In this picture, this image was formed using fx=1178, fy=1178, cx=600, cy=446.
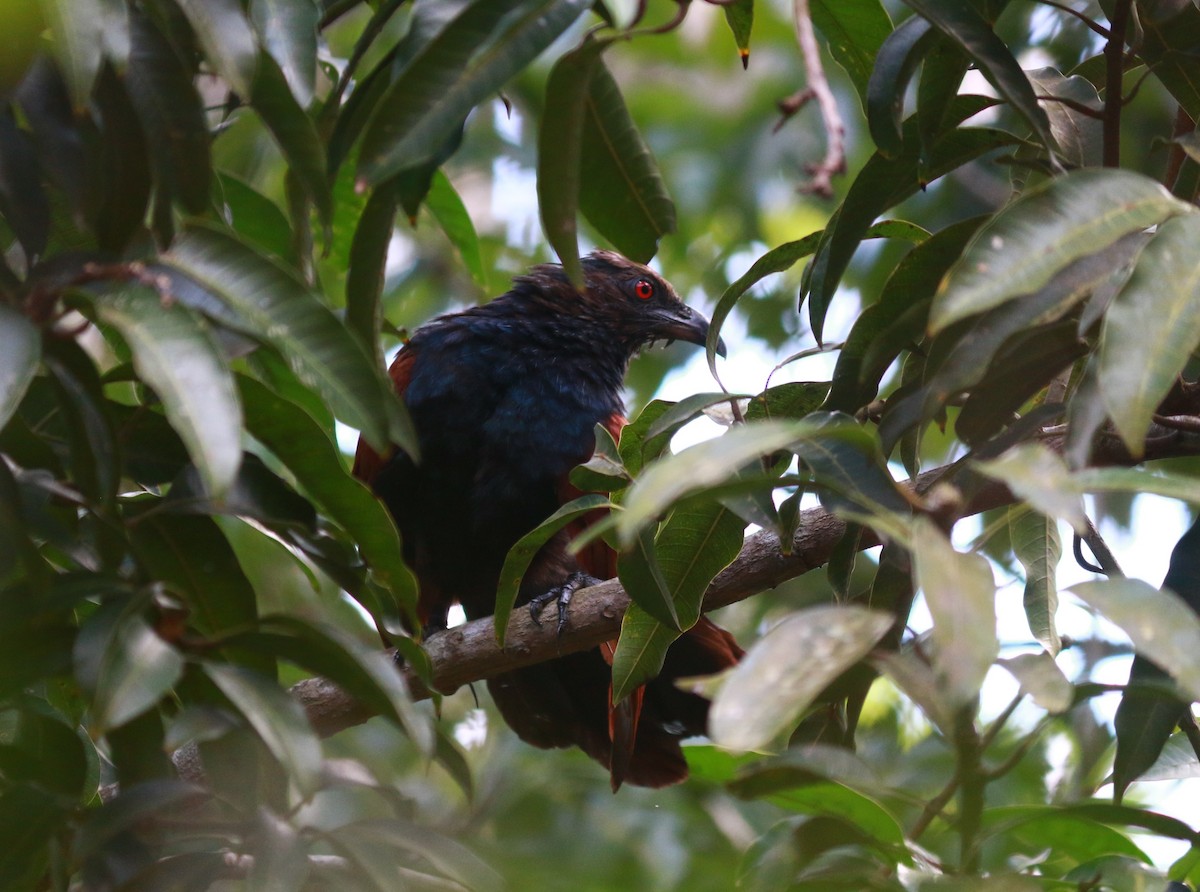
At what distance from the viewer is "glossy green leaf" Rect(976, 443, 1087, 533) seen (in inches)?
44.4

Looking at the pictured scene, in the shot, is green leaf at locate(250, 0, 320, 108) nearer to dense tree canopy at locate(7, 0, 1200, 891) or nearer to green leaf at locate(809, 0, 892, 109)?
dense tree canopy at locate(7, 0, 1200, 891)

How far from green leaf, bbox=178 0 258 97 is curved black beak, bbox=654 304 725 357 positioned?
365 cm

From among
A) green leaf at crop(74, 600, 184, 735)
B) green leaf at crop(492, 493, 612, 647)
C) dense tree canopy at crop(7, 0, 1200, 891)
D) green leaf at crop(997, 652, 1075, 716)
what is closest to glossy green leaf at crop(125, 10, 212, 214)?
dense tree canopy at crop(7, 0, 1200, 891)

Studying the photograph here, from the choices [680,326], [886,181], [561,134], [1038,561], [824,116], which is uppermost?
[561,134]

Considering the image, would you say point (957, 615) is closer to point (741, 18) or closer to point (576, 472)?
point (576, 472)

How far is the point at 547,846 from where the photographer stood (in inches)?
195

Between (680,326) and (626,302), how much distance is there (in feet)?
0.86

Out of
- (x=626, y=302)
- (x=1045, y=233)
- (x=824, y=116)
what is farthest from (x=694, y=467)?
(x=626, y=302)

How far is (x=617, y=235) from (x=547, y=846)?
11.0ft

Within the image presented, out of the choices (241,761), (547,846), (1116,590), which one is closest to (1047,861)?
(1116,590)

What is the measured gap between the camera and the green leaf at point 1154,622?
121 cm

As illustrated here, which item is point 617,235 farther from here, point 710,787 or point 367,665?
point 710,787

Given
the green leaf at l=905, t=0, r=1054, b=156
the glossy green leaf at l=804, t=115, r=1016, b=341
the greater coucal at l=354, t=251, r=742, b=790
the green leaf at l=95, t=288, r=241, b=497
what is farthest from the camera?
the greater coucal at l=354, t=251, r=742, b=790

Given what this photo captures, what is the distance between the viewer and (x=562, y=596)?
363cm
